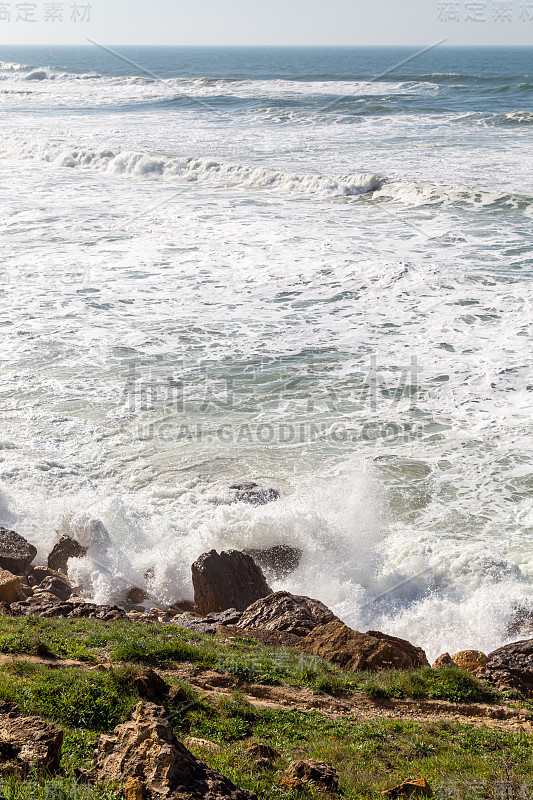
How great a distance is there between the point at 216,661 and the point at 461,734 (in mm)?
2501

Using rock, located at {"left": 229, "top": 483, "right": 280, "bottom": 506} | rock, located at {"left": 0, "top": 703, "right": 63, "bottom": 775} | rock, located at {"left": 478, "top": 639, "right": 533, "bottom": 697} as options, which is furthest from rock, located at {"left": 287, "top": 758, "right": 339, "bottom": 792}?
rock, located at {"left": 229, "top": 483, "right": 280, "bottom": 506}

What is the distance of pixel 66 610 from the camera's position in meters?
8.79

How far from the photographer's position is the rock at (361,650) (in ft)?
25.6

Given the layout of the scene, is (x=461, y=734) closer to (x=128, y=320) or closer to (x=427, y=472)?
(x=427, y=472)

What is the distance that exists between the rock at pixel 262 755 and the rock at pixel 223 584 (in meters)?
4.29

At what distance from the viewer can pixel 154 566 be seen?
34.9 feet

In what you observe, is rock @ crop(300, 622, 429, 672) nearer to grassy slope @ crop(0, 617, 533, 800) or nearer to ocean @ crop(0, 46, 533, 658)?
grassy slope @ crop(0, 617, 533, 800)

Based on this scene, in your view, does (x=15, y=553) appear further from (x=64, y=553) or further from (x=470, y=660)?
(x=470, y=660)

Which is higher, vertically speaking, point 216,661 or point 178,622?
point 216,661

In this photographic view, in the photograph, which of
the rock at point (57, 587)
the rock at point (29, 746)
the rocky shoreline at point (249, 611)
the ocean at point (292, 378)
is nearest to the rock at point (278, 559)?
the rocky shoreline at point (249, 611)

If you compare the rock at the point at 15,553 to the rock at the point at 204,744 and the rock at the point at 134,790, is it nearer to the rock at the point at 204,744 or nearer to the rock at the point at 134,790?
the rock at the point at 204,744

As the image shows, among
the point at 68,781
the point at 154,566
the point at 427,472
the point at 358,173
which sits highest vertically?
the point at 358,173

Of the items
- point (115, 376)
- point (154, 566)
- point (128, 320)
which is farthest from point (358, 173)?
point (154, 566)

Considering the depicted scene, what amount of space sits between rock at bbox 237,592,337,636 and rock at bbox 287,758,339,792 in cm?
354
